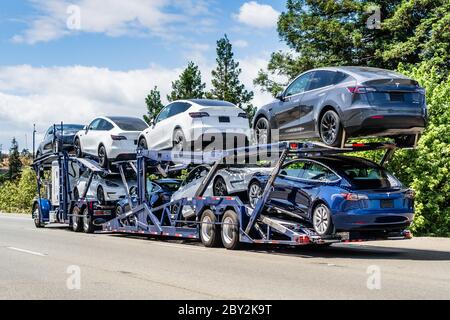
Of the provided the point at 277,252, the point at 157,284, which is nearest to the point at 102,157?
the point at 277,252

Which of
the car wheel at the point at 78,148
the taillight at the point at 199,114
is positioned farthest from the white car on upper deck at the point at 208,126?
the car wheel at the point at 78,148

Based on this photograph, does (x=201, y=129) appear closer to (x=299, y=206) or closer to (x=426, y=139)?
(x=299, y=206)

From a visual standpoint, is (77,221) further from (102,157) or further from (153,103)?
(153,103)

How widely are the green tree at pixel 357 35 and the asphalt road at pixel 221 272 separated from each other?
69.7 feet

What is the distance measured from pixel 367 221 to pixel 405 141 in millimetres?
A: 2112

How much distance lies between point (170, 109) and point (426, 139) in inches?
353

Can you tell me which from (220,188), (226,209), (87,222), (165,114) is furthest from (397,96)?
(87,222)

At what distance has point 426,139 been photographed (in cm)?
2081

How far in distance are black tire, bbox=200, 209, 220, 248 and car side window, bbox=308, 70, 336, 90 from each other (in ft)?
12.0

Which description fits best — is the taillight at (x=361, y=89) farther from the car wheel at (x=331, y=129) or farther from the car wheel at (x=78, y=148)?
the car wheel at (x=78, y=148)

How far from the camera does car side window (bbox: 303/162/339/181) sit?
12.1m

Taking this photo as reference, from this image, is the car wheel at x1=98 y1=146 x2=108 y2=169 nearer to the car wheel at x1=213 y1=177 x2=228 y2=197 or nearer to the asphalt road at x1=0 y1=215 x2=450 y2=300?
the asphalt road at x1=0 y1=215 x2=450 y2=300

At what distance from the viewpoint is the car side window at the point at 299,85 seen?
12.9 meters

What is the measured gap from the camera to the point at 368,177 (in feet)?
40.0
